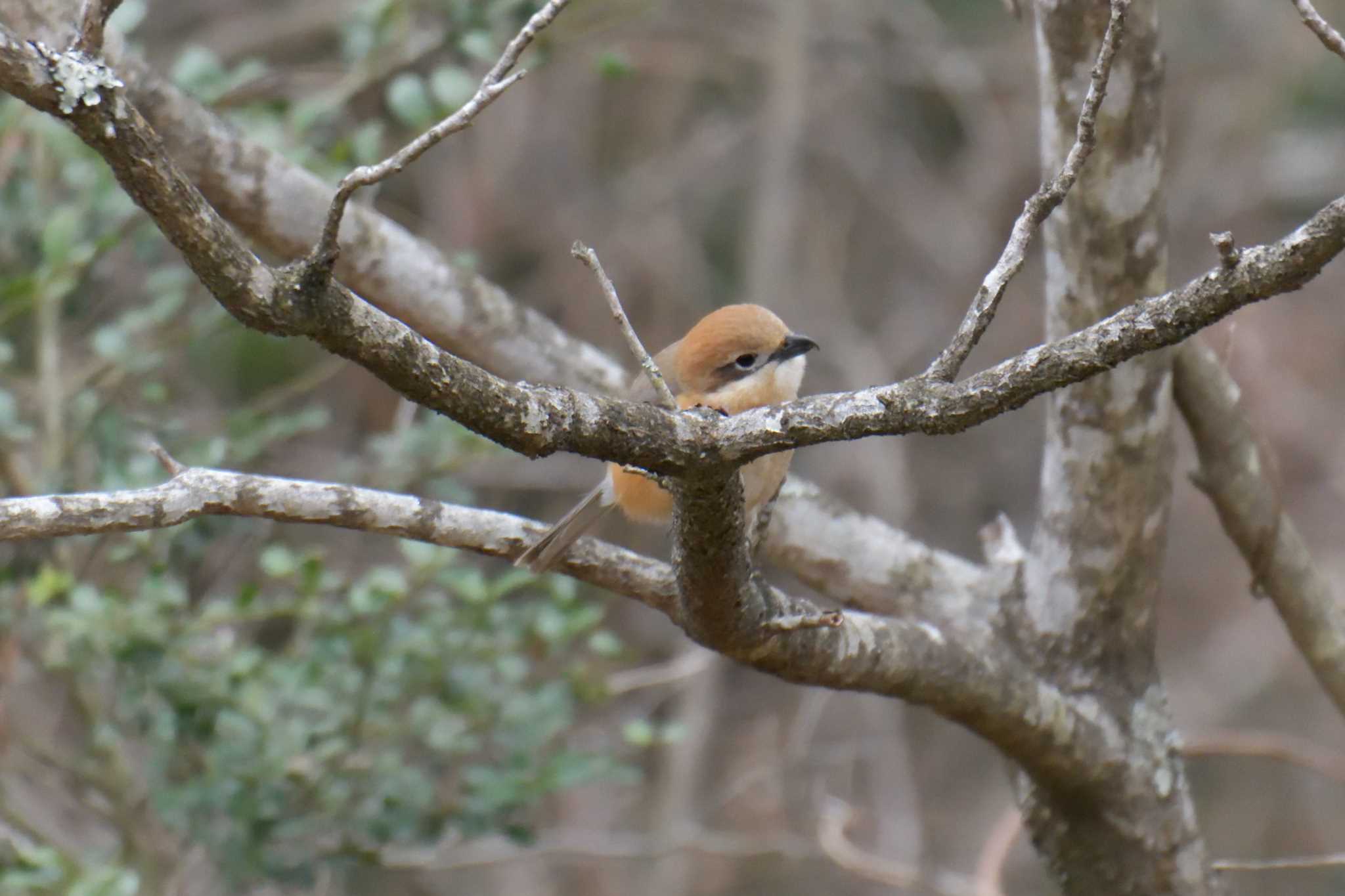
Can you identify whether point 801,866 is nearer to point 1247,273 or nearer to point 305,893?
point 305,893

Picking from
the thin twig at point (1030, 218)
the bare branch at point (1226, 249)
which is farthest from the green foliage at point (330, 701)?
the bare branch at point (1226, 249)

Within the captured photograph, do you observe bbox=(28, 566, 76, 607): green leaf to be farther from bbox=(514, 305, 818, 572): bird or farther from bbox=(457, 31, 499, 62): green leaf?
bbox=(457, 31, 499, 62): green leaf

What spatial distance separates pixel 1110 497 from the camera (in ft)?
11.1

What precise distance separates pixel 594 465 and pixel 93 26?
5324 millimetres

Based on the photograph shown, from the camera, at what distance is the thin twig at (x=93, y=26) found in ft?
5.36

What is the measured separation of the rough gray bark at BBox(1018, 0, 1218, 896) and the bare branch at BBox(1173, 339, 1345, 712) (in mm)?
239

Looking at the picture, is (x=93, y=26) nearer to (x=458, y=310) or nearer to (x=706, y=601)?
(x=706, y=601)

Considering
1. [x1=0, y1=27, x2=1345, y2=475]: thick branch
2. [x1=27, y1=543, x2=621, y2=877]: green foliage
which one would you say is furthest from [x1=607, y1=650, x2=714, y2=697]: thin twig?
[x1=0, y1=27, x2=1345, y2=475]: thick branch

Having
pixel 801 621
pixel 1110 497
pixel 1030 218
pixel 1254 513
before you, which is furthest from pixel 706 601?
pixel 1254 513

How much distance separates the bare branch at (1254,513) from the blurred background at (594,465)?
0.51 meters

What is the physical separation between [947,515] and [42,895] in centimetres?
580

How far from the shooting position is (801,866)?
8492 millimetres

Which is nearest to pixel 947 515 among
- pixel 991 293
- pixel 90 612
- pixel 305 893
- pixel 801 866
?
pixel 801 866

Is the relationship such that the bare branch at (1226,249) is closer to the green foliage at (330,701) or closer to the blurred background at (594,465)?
the green foliage at (330,701)
